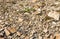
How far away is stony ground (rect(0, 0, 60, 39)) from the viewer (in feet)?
13.8

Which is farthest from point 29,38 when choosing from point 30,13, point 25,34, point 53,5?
point 53,5

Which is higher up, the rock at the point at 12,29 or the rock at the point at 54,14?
the rock at the point at 54,14

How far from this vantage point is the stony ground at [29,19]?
420 cm

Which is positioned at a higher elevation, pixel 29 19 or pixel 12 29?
pixel 29 19

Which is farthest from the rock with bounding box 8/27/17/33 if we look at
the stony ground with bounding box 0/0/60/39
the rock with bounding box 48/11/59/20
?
the rock with bounding box 48/11/59/20

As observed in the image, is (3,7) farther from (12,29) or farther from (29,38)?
(29,38)

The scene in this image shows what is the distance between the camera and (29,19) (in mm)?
4465

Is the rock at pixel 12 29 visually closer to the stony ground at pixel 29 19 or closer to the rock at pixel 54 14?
the stony ground at pixel 29 19

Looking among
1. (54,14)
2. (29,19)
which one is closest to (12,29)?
(29,19)

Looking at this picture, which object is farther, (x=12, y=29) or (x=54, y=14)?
(x=54, y=14)

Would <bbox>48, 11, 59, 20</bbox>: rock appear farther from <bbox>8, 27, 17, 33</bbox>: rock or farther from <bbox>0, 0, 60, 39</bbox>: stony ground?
<bbox>8, 27, 17, 33</bbox>: rock

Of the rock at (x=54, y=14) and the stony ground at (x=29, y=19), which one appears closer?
the stony ground at (x=29, y=19)

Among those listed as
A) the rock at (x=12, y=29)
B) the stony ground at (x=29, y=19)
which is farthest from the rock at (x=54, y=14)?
the rock at (x=12, y=29)

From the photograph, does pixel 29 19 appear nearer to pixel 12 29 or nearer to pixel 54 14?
pixel 12 29
